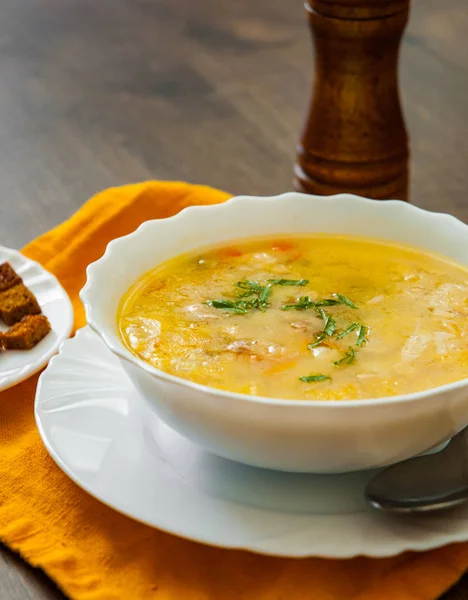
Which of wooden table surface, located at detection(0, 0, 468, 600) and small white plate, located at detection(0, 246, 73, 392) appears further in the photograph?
wooden table surface, located at detection(0, 0, 468, 600)

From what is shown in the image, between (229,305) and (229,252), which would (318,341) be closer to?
(229,305)

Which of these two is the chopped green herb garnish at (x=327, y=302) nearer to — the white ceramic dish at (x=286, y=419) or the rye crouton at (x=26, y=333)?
the white ceramic dish at (x=286, y=419)

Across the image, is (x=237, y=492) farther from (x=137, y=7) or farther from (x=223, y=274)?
(x=137, y=7)

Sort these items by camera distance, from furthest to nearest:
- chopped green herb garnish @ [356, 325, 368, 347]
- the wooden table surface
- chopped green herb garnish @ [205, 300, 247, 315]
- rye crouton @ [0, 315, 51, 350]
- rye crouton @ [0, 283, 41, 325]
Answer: the wooden table surface < rye crouton @ [0, 283, 41, 325] < rye crouton @ [0, 315, 51, 350] < chopped green herb garnish @ [205, 300, 247, 315] < chopped green herb garnish @ [356, 325, 368, 347]

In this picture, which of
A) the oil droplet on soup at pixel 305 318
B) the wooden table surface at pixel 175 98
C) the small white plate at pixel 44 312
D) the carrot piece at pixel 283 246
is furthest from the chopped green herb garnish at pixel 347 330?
the wooden table surface at pixel 175 98

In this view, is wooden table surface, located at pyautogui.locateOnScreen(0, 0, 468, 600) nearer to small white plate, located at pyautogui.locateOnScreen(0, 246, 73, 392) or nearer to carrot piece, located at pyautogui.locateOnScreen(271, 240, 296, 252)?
small white plate, located at pyautogui.locateOnScreen(0, 246, 73, 392)

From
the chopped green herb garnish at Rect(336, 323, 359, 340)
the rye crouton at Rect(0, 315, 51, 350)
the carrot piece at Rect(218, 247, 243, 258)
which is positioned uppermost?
the chopped green herb garnish at Rect(336, 323, 359, 340)

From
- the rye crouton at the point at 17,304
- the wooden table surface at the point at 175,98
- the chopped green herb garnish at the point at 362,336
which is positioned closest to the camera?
the chopped green herb garnish at the point at 362,336

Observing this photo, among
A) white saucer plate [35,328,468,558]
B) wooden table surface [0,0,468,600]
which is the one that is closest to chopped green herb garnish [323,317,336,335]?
white saucer plate [35,328,468,558]
